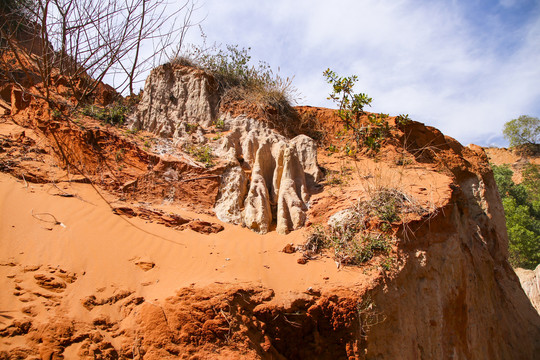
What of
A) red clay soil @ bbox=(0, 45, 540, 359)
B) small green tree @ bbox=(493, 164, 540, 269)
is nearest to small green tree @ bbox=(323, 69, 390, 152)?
red clay soil @ bbox=(0, 45, 540, 359)

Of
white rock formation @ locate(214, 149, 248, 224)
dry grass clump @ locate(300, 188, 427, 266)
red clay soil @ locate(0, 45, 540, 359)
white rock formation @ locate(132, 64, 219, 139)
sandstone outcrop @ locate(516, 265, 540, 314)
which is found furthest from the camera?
sandstone outcrop @ locate(516, 265, 540, 314)

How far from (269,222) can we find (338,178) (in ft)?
5.87

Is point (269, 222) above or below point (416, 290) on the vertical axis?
above

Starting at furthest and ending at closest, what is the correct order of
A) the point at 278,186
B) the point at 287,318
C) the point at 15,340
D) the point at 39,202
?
the point at 278,186 → the point at 39,202 → the point at 287,318 → the point at 15,340

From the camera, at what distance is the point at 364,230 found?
16.2ft

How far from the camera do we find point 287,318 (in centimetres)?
372

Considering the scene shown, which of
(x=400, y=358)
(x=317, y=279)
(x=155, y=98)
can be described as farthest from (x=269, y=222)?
(x=155, y=98)

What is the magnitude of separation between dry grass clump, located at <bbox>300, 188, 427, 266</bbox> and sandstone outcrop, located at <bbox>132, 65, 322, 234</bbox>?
66cm

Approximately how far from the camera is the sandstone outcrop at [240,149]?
5762 millimetres

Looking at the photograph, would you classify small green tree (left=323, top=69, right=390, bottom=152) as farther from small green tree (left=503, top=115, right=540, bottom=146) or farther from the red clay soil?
small green tree (left=503, top=115, right=540, bottom=146)

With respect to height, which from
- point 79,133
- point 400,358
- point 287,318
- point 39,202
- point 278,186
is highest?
point 79,133

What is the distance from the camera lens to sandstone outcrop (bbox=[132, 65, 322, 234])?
5762 millimetres

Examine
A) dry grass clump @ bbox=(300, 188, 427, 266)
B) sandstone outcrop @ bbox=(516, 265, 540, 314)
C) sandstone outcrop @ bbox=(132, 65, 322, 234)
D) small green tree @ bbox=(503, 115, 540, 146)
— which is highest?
small green tree @ bbox=(503, 115, 540, 146)

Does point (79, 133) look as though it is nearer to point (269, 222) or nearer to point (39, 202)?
point (39, 202)
